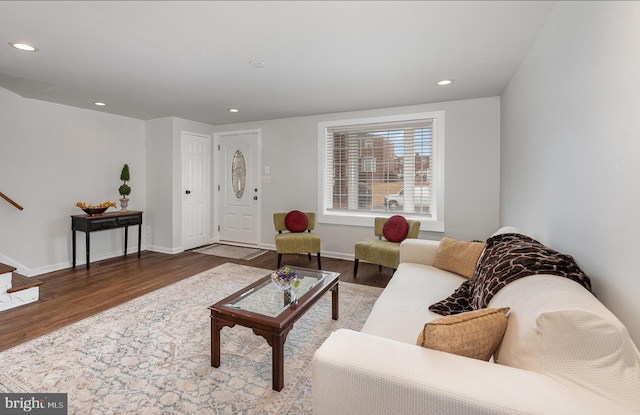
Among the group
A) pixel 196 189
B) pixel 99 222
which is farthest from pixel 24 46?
pixel 196 189

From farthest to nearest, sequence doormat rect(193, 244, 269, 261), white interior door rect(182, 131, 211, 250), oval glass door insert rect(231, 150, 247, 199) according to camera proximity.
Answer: oval glass door insert rect(231, 150, 247, 199), white interior door rect(182, 131, 211, 250), doormat rect(193, 244, 269, 261)

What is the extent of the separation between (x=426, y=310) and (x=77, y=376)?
2159mm

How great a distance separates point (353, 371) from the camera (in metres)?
0.97

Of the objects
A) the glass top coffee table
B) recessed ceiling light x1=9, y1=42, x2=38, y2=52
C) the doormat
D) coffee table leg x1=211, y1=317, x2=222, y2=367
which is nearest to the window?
the doormat

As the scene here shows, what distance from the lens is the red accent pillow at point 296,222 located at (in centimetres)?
443

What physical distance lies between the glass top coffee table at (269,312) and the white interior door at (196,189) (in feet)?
10.9

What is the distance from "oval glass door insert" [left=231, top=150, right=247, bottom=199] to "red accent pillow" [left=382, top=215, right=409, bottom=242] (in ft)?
9.22

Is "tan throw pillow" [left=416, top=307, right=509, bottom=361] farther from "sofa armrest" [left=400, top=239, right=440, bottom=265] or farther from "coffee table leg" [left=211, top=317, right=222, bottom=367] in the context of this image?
"sofa armrest" [left=400, top=239, right=440, bottom=265]

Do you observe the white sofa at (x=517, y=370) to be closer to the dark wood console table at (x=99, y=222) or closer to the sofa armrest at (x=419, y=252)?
the sofa armrest at (x=419, y=252)

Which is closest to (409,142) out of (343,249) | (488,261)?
(343,249)

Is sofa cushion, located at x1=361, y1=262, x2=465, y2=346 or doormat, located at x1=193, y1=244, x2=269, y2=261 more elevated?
sofa cushion, located at x1=361, y1=262, x2=465, y2=346

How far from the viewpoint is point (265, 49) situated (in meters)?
2.34

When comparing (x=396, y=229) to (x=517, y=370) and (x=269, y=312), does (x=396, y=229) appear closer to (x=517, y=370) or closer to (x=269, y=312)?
(x=269, y=312)

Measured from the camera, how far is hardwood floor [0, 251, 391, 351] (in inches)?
97.7
